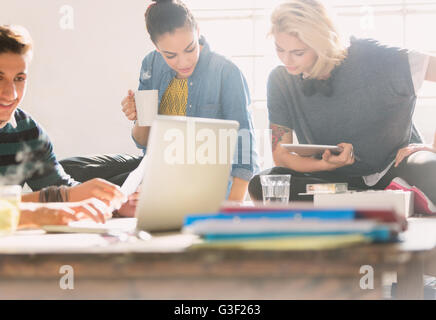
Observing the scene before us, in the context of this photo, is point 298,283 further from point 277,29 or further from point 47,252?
point 277,29

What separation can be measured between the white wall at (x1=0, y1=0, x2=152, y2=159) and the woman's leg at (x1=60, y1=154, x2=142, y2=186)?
11.7 ft

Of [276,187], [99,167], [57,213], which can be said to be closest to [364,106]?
[276,187]

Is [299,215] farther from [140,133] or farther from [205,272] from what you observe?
[140,133]

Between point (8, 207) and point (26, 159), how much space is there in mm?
994

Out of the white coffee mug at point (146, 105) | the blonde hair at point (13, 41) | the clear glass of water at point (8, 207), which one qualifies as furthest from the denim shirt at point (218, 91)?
the clear glass of water at point (8, 207)

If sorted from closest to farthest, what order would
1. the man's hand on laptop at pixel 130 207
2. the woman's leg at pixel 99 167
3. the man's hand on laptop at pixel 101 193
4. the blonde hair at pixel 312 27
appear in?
the man's hand on laptop at pixel 101 193, the man's hand on laptop at pixel 130 207, the blonde hair at pixel 312 27, the woman's leg at pixel 99 167

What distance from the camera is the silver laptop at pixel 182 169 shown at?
0.85 metres

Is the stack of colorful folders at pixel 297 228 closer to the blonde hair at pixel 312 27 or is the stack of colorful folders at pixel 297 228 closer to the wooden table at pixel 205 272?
the wooden table at pixel 205 272

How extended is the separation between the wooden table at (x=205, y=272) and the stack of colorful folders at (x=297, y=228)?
17mm

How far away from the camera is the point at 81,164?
2.58 meters

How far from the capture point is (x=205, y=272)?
616 millimetres

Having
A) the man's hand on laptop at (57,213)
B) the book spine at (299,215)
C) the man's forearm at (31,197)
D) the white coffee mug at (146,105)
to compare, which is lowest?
the man's hand on laptop at (57,213)

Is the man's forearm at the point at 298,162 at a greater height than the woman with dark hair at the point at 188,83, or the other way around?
the woman with dark hair at the point at 188,83
